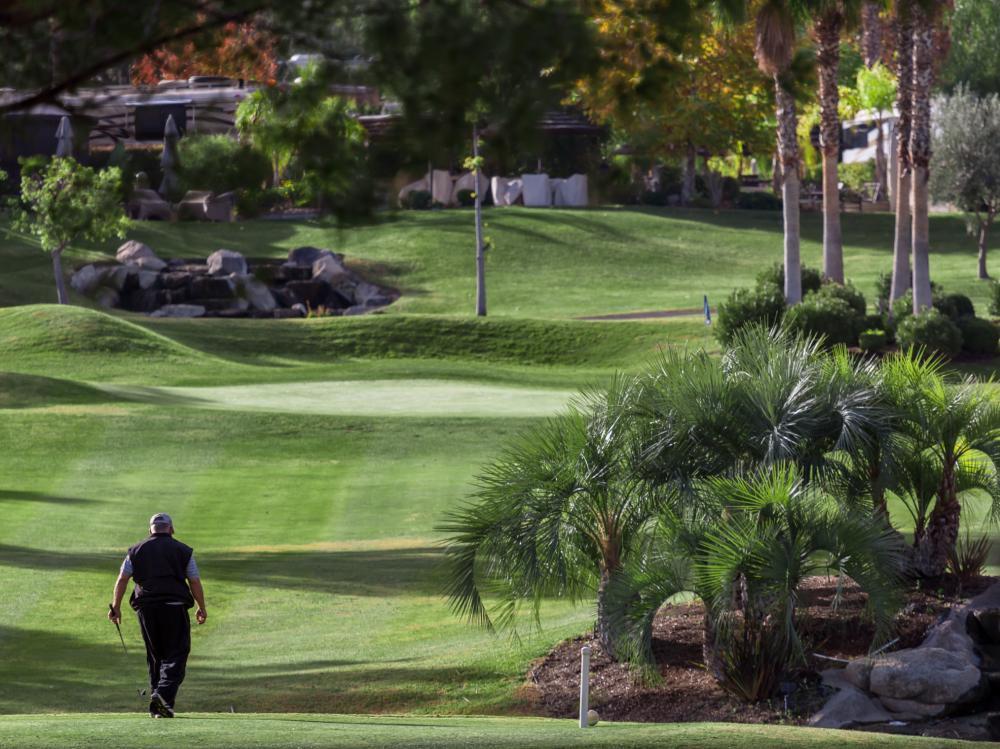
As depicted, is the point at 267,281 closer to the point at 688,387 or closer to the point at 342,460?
the point at 342,460

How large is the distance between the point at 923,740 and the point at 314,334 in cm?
3529

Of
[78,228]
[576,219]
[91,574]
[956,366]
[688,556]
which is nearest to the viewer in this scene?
[688,556]

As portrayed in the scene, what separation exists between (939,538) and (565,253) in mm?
48659

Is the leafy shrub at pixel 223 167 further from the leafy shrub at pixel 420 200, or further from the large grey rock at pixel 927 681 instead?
the leafy shrub at pixel 420 200

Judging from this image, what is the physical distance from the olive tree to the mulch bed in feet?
126

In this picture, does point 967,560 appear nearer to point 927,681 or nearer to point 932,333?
point 927,681

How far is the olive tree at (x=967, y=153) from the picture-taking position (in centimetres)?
5038

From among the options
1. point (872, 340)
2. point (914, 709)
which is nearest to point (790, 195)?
point (872, 340)

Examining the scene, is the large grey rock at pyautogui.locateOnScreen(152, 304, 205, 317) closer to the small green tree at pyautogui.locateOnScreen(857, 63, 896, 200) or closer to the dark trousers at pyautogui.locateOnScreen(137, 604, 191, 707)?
the small green tree at pyautogui.locateOnScreen(857, 63, 896, 200)

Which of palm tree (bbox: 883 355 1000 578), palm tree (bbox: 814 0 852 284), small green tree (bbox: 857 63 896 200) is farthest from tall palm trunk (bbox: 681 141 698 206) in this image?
palm tree (bbox: 883 355 1000 578)

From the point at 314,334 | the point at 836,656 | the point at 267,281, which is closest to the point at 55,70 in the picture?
the point at 836,656

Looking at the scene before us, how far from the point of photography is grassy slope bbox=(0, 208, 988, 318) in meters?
55.4

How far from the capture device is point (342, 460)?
87.1 feet

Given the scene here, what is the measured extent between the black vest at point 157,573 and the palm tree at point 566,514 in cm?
316
